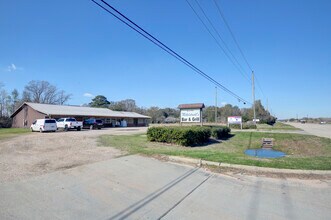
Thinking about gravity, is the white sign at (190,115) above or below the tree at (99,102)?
below

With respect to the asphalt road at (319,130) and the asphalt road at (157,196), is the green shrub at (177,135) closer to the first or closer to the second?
the asphalt road at (157,196)

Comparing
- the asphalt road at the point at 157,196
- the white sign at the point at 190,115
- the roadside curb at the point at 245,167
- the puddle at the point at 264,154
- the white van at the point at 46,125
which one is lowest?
the puddle at the point at 264,154

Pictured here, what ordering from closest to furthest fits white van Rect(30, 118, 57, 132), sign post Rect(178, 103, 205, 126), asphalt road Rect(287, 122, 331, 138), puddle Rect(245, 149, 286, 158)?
1. puddle Rect(245, 149, 286, 158)
2. sign post Rect(178, 103, 205, 126)
3. white van Rect(30, 118, 57, 132)
4. asphalt road Rect(287, 122, 331, 138)

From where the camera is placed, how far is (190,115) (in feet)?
82.7

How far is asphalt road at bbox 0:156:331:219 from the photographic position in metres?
4.89

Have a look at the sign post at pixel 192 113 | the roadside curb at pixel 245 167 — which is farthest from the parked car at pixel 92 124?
the roadside curb at pixel 245 167

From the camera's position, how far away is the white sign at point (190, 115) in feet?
81.7

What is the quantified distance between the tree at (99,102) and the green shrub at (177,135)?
8233cm

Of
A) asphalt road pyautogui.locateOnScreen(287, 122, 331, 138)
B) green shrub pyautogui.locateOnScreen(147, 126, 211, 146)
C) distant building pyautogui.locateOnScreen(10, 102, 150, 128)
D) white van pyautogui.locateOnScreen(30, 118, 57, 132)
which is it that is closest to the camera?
green shrub pyautogui.locateOnScreen(147, 126, 211, 146)

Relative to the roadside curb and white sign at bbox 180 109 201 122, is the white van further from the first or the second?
the roadside curb

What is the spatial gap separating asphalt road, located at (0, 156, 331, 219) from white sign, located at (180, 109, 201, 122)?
16603 mm

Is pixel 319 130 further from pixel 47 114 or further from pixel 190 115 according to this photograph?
pixel 47 114

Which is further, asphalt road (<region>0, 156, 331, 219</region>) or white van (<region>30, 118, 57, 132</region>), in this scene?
white van (<region>30, 118, 57, 132</region>)

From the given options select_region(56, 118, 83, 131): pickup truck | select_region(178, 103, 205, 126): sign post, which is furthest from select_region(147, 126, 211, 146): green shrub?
select_region(56, 118, 83, 131): pickup truck
